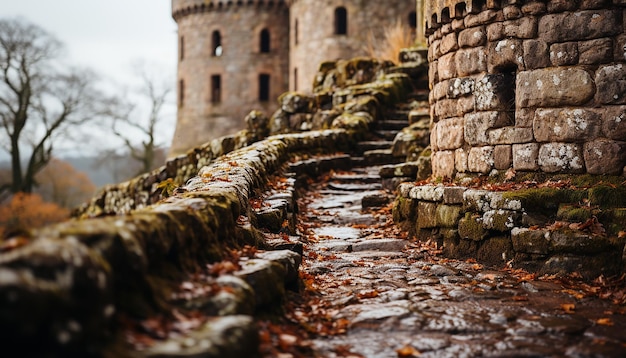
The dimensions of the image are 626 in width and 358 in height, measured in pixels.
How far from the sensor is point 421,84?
53.3 feet

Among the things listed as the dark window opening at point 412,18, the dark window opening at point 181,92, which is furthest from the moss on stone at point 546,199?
the dark window opening at point 181,92

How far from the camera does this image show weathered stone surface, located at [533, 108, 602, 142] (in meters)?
6.07

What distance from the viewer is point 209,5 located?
104 ft

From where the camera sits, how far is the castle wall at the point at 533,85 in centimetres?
600

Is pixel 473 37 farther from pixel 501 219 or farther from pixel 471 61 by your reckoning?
pixel 501 219

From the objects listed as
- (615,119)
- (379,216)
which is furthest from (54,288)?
(379,216)

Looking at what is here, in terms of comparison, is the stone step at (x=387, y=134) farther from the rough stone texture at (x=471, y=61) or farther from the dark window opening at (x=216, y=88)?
the dark window opening at (x=216, y=88)

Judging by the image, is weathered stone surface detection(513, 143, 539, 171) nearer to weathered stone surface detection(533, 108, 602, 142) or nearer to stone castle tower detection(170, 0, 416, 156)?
weathered stone surface detection(533, 108, 602, 142)

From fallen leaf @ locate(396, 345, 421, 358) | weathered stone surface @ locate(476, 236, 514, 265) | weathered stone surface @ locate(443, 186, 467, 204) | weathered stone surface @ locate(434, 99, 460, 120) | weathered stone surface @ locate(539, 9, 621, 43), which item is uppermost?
weathered stone surface @ locate(539, 9, 621, 43)

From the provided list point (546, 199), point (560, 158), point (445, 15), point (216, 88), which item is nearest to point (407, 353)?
point (546, 199)

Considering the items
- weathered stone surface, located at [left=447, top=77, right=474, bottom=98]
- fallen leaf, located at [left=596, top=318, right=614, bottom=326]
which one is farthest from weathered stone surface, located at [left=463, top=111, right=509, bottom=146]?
fallen leaf, located at [left=596, top=318, right=614, bottom=326]

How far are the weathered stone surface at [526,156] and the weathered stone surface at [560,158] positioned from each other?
5 cm

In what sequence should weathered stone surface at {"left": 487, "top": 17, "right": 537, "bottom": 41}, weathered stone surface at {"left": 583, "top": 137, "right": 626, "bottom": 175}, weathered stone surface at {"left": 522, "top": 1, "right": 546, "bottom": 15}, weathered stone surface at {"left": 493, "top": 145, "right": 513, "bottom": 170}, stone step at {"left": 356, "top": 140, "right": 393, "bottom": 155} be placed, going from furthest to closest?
stone step at {"left": 356, "top": 140, "right": 393, "bottom": 155}, weathered stone surface at {"left": 493, "top": 145, "right": 513, "bottom": 170}, weathered stone surface at {"left": 487, "top": 17, "right": 537, "bottom": 41}, weathered stone surface at {"left": 522, "top": 1, "right": 546, "bottom": 15}, weathered stone surface at {"left": 583, "top": 137, "right": 626, "bottom": 175}

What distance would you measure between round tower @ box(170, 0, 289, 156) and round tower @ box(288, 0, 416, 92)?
4283 mm
